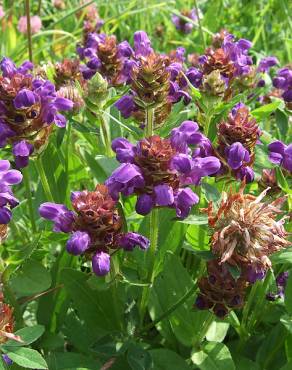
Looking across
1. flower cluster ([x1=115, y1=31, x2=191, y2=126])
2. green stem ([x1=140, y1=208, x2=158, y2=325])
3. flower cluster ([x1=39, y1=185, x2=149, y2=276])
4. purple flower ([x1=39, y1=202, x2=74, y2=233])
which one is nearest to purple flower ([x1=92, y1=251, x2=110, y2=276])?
flower cluster ([x1=39, y1=185, x2=149, y2=276])

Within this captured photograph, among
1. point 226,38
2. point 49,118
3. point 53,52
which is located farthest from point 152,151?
point 53,52

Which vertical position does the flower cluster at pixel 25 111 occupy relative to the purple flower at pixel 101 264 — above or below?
above

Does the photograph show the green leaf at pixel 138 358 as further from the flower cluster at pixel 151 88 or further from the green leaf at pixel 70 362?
the flower cluster at pixel 151 88

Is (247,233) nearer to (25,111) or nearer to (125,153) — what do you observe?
(125,153)

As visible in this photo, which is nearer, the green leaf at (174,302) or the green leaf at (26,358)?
the green leaf at (26,358)

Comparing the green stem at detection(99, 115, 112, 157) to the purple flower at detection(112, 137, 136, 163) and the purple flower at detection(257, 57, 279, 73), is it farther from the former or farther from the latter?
the purple flower at detection(257, 57, 279, 73)

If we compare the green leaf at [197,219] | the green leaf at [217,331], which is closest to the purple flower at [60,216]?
the green leaf at [197,219]

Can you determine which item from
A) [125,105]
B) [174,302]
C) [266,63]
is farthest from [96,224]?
[266,63]

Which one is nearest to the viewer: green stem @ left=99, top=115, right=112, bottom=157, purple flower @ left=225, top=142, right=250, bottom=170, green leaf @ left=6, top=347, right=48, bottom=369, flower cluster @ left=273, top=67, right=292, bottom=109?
green leaf @ left=6, top=347, right=48, bottom=369
